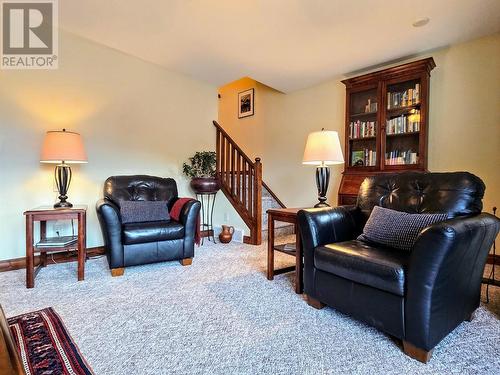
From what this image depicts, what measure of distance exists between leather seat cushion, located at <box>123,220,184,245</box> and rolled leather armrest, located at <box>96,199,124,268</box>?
0.22 ft

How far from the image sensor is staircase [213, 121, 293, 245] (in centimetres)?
382

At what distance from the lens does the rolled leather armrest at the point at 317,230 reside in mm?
1921

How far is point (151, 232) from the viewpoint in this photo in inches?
107

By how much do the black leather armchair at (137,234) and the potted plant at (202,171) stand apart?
0.82 metres

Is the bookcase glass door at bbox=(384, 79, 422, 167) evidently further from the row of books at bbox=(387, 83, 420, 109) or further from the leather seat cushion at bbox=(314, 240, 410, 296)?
the leather seat cushion at bbox=(314, 240, 410, 296)

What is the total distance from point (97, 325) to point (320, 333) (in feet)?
4.30

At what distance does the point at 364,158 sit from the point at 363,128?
39 centimetres

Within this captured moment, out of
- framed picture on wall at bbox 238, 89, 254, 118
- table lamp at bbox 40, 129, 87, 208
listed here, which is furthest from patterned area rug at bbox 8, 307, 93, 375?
framed picture on wall at bbox 238, 89, 254, 118

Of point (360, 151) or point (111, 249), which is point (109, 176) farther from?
point (360, 151)

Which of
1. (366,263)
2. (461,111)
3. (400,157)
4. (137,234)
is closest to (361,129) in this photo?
(400,157)

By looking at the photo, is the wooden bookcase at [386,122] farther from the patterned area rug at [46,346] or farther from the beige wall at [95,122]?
the patterned area rug at [46,346]

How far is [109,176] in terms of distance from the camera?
138 inches

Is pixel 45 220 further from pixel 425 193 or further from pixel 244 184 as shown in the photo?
pixel 425 193

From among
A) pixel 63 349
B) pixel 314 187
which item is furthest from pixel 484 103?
pixel 63 349
